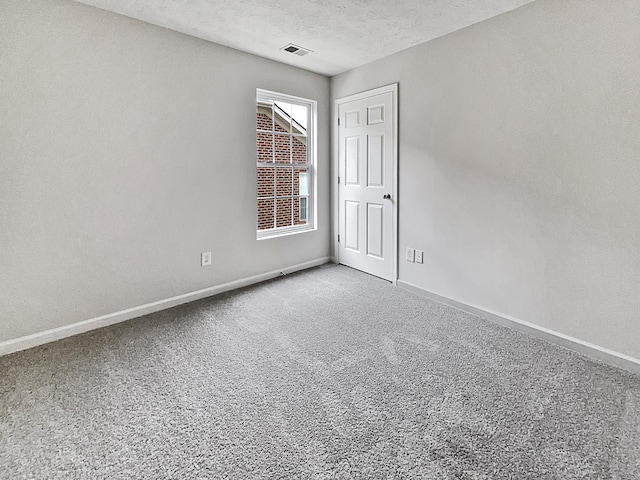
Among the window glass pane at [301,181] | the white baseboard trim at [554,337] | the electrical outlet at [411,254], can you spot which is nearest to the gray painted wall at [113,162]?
the window glass pane at [301,181]

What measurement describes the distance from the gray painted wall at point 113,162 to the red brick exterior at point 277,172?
272mm

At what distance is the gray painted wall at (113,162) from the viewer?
7.67ft

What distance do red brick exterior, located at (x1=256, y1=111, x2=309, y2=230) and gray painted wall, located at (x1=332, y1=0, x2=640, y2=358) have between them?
4.48ft

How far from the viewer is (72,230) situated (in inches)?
102

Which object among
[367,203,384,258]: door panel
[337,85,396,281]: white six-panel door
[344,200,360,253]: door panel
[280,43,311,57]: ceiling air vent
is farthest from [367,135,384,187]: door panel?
[280,43,311,57]: ceiling air vent

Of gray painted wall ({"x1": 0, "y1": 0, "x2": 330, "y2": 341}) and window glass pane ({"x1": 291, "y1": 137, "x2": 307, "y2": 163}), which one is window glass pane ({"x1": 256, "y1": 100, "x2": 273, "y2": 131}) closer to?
gray painted wall ({"x1": 0, "y1": 0, "x2": 330, "y2": 341})

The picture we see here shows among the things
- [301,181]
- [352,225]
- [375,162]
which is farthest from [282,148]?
[352,225]

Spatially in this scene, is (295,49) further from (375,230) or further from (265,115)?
(375,230)

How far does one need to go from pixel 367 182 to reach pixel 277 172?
3.46ft

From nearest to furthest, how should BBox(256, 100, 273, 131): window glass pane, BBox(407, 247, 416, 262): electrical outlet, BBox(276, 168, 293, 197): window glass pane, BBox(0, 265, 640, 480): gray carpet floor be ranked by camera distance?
BBox(0, 265, 640, 480): gray carpet floor, BBox(407, 247, 416, 262): electrical outlet, BBox(256, 100, 273, 131): window glass pane, BBox(276, 168, 293, 197): window glass pane

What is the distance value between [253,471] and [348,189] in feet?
10.8

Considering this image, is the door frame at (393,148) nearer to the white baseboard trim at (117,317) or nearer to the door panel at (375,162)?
the door panel at (375,162)

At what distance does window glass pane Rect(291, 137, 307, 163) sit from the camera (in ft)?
13.8

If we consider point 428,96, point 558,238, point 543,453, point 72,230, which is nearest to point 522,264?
point 558,238
